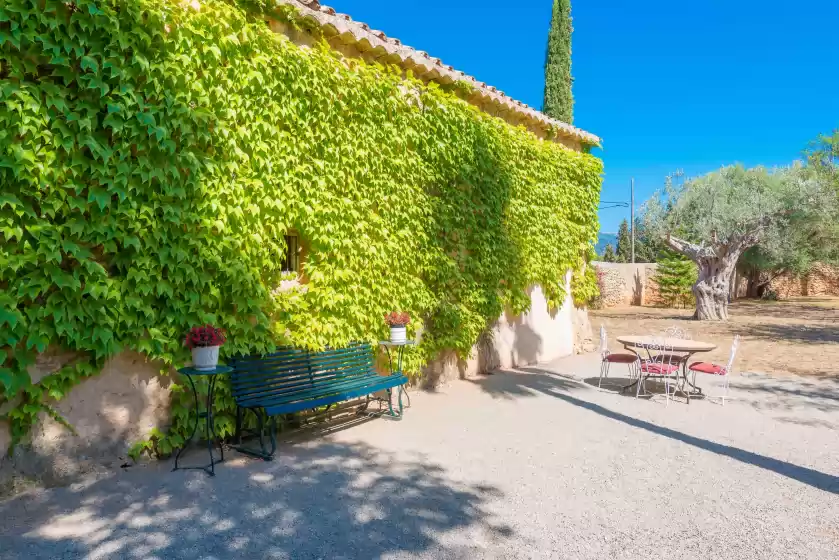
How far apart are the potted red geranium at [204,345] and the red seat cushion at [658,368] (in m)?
4.85

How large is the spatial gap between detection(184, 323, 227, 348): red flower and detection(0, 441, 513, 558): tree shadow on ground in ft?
3.06

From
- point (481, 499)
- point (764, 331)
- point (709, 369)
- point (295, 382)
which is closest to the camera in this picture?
point (481, 499)

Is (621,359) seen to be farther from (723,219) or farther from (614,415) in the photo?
(723,219)

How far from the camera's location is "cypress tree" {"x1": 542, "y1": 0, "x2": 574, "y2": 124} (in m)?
15.6

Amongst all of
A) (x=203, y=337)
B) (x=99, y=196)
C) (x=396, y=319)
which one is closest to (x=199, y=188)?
(x=99, y=196)

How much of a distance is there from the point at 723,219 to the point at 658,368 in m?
11.7

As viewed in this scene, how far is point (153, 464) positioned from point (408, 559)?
91.1 inches

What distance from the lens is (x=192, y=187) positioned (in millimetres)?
4145

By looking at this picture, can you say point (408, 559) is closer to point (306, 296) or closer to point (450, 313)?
point (306, 296)

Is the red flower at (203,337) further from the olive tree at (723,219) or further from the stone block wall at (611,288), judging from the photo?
the stone block wall at (611,288)

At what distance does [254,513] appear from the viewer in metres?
3.26

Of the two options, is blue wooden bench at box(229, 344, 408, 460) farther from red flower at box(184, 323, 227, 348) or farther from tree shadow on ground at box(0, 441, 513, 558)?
red flower at box(184, 323, 227, 348)

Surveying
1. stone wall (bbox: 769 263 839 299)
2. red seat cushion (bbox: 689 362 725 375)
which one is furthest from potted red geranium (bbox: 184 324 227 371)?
stone wall (bbox: 769 263 839 299)

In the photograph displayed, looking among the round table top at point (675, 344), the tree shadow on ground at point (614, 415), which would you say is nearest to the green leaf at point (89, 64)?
the tree shadow on ground at point (614, 415)
